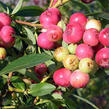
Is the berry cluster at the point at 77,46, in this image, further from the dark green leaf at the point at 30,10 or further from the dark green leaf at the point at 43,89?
the dark green leaf at the point at 30,10

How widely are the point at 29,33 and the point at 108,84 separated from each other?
274cm

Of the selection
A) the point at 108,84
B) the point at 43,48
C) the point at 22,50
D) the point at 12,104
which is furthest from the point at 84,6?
the point at 108,84

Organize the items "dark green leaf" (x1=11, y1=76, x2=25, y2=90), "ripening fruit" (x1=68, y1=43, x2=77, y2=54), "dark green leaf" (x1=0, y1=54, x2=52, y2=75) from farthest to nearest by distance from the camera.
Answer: "dark green leaf" (x1=11, y1=76, x2=25, y2=90)
"ripening fruit" (x1=68, y1=43, x2=77, y2=54)
"dark green leaf" (x1=0, y1=54, x2=52, y2=75)

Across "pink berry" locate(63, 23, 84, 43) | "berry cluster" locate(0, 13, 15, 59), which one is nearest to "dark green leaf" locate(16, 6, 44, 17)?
"berry cluster" locate(0, 13, 15, 59)

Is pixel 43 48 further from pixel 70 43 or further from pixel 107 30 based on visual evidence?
pixel 107 30

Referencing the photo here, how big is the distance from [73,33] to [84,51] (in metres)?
0.08

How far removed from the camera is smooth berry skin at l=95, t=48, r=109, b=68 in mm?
829

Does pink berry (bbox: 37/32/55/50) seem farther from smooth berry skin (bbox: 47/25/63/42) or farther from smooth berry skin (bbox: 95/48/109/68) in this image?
smooth berry skin (bbox: 95/48/109/68)

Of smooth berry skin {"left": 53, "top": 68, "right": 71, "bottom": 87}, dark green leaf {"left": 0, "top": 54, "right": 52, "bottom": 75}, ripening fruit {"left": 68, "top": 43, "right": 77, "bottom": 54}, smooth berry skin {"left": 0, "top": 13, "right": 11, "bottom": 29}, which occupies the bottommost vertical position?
smooth berry skin {"left": 53, "top": 68, "right": 71, "bottom": 87}

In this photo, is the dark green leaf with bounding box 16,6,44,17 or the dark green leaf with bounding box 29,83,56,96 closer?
the dark green leaf with bounding box 29,83,56,96

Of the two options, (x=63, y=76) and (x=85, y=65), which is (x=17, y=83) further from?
(x=85, y=65)

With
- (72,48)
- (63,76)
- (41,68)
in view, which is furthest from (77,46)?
(41,68)

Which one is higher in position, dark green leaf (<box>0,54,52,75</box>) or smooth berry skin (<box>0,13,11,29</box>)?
smooth berry skin (<box>0,13,11,29</box>)

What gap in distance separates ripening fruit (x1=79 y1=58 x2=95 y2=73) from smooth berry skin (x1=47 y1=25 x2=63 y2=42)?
129 mm
